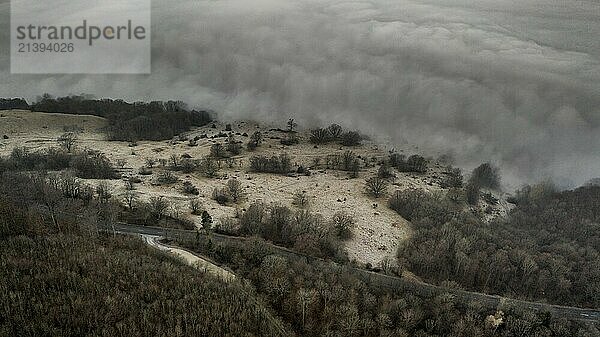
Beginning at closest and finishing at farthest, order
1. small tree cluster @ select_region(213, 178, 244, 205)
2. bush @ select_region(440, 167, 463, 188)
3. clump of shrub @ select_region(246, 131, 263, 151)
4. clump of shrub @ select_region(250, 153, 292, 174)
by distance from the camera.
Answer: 1. small tree cluster @ select_region(213, 178, 244, 205)
2. clump of shrub @ select_region(250, 153, 292, 174)
3. bush @ select_region(440, 167, 463, 188)
4. clump of shrub @ select_region(246, 131, 263, 151)

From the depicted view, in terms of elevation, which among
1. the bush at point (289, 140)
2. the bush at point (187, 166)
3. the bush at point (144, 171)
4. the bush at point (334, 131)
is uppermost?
the bush at point (334, 131)

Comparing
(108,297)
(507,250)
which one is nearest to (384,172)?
(507,250)

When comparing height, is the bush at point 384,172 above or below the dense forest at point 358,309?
above

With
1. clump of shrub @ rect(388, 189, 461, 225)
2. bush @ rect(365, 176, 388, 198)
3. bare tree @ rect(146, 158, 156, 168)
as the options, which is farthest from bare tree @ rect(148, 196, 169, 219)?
clump of shrub @ rect(388, 189, 461, 225)

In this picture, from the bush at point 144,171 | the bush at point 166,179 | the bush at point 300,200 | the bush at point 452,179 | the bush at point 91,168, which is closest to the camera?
the bush at point 300,200

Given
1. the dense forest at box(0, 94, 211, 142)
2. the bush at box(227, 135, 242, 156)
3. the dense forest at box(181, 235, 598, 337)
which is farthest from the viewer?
the dense forest at box(0, 94, 211, 142)

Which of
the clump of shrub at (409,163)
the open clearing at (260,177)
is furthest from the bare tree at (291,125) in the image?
the clump of shrub at (409,163)

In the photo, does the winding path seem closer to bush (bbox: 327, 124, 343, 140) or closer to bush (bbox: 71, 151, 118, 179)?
bush (bbox: 71, 151, 118, 179)

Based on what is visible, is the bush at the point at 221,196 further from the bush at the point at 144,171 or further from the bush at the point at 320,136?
the bush at the point at 320,136
